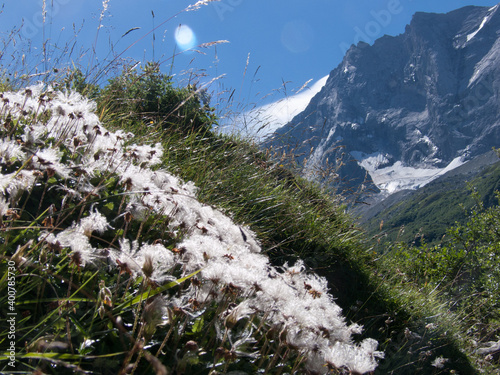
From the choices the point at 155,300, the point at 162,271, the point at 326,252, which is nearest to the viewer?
the point at 155,300

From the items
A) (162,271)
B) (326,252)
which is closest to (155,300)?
(162,271)

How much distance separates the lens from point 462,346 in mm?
4777

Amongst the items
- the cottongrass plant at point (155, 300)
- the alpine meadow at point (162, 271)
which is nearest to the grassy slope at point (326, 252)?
the alpine meadow at point (162, 271)

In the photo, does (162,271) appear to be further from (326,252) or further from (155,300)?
(326,252)

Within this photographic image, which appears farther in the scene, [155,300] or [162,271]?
[162,271]

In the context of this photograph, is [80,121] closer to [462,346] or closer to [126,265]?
[126,265]

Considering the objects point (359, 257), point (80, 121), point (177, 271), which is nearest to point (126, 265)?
→ point (177, 271)

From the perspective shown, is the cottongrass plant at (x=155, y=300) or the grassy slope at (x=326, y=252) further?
the grassy slope at (x=326, y=252)

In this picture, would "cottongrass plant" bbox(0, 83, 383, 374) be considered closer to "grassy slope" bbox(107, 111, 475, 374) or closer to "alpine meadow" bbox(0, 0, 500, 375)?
"alpine meadow" bbox(0, 0, 500, 375)

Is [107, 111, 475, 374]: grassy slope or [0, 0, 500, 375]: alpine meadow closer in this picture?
[0, 0, 500, 375]: alpine meadow

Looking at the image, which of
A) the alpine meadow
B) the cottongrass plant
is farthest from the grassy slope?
the cottongrass plant

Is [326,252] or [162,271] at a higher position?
[162,271]

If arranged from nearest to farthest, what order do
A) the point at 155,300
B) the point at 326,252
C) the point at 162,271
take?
the point at 155,300 → the point at 162,271 → the point at 326,252

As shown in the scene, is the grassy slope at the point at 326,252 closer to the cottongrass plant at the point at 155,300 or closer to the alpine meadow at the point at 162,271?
the alpine meadow at the point at 162,271
